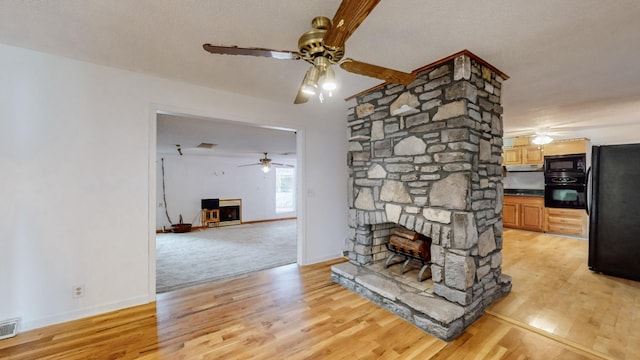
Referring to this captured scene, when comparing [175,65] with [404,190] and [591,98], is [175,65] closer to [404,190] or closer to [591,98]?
[404,190]

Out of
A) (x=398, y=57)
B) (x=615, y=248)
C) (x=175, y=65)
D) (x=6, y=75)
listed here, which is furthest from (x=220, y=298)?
(x=615, y=248)

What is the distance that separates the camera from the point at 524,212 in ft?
20.5

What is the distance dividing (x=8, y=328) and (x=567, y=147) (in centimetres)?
901

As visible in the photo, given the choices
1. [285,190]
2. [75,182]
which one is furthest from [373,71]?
[285,190]

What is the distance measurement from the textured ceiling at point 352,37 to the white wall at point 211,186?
5.92 meters

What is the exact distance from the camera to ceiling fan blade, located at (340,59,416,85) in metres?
1.66

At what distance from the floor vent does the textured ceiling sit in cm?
232

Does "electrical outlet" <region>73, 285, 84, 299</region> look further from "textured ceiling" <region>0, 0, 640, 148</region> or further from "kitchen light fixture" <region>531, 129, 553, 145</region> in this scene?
"kitchen light fixture" <region>531, 129, 553, 145</region>

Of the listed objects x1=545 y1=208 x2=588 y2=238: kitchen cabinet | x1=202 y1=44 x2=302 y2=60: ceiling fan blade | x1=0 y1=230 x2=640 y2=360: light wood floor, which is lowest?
x1=0 y1=230 x2=640 y2=360: light wood floor

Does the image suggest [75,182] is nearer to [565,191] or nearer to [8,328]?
[8,328]

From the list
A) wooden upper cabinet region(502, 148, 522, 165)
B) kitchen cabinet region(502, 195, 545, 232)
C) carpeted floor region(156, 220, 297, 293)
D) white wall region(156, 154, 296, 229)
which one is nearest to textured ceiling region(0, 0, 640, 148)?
carpeted floor region(156, 220, 297, 293)

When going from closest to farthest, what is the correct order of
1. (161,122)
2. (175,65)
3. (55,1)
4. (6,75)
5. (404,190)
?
(55,1) → (6,75) → (175,65) → (404,190) → (161,122)

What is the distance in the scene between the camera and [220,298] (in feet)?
9.32

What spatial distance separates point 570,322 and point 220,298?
3.39m
